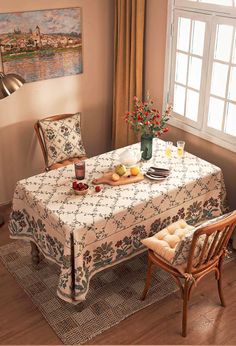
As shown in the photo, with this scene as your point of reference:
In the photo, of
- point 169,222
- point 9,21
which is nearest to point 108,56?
point 9,21

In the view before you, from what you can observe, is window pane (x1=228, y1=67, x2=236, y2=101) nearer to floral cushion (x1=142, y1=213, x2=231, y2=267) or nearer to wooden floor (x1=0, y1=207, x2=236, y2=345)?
Result: floral cushion (x1=142, y1=213, x2=231, y2=267)

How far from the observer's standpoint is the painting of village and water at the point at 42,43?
460cm

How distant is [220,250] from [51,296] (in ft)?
4.72

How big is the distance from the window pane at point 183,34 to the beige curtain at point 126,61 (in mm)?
464

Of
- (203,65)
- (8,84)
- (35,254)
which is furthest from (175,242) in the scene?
(8,84)

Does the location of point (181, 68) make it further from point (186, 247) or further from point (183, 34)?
point (186, 247)

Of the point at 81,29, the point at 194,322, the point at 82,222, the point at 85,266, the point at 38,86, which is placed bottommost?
the point at 194,322

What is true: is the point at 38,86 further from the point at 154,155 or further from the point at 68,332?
the point at 68,332

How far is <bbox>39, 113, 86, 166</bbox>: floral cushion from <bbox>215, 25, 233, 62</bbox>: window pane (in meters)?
1.63

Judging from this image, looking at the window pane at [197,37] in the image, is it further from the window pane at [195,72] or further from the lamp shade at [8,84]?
the lamp shade at [8,84]

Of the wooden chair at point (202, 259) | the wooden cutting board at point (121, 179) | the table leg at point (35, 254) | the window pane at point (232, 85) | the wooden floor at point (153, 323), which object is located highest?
the window pane at point (232, 85)

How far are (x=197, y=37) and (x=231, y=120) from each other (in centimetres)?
87

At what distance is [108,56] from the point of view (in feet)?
17.6

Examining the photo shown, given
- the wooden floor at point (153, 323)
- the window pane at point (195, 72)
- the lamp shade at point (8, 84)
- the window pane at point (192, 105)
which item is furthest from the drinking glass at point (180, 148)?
the lamp shade at point (8, 84)
